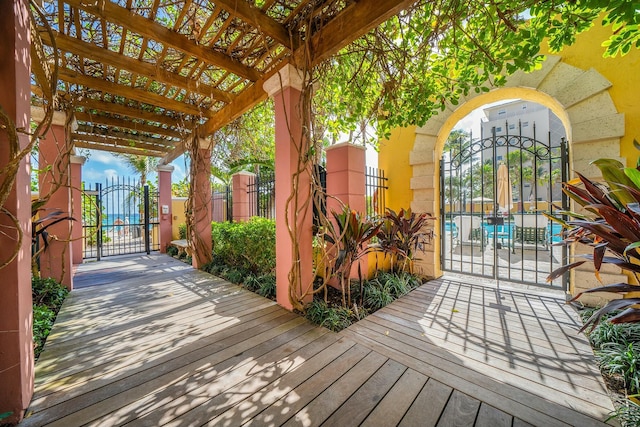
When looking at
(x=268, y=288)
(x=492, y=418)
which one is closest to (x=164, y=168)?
(x=268, y=288)

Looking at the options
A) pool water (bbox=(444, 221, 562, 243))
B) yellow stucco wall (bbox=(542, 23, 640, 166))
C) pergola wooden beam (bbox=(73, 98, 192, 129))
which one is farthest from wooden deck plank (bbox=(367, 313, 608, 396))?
pergola wooden beam (bbox=(73, 98, 192, 129))

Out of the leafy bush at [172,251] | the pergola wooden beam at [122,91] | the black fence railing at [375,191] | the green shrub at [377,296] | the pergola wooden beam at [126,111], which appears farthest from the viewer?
the leafy bush at [172,251]

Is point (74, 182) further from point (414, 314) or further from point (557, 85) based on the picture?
point (557, 85)

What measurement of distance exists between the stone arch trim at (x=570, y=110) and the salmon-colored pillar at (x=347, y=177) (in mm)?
1330

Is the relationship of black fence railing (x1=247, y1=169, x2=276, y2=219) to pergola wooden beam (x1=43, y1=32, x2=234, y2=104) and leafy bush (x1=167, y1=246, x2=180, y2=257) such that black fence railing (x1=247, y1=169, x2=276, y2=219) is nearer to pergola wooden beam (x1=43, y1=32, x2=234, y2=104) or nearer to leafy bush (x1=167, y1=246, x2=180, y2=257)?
pergola wooden beam (x1=43, y1=32, x2=234, y2=104)

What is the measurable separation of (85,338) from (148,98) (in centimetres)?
323

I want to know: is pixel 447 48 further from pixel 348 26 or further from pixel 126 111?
pixel 126 111

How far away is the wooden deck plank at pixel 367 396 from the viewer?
1.29 m

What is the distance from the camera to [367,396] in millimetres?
1450

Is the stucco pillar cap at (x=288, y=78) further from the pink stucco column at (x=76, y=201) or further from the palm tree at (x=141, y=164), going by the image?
the palm tree at (x=141, y=164)

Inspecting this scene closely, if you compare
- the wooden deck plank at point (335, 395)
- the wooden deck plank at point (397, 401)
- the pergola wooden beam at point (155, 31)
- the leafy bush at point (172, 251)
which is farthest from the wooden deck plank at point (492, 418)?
the leafy bush at point (172, 251)

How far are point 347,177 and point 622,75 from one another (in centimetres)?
318

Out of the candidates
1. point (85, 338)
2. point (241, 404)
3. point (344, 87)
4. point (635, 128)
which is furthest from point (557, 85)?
point (85, 338)

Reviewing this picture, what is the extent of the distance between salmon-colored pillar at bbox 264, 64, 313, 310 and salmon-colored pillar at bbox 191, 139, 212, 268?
2531 mm
